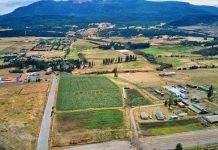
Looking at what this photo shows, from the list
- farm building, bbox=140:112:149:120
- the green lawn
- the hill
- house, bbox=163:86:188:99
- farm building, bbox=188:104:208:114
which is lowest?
farm building, bbox=140:112:149:120

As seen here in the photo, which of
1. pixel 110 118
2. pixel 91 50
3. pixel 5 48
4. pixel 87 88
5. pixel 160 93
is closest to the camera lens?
pixel 110 118

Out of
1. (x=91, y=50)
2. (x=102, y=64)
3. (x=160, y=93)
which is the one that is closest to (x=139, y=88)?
(x=160, y=93)

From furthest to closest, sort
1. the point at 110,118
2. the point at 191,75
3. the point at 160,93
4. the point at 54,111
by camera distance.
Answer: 1. the point at 191,75
2. the point at 160,93
3. the point at 54,111
4. the point at 110,118

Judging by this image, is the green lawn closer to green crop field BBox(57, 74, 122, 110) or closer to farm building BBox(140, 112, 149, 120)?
green crop field BBox(57, 74, 122, 110)

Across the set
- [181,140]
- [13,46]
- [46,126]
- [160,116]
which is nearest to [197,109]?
[160,116]

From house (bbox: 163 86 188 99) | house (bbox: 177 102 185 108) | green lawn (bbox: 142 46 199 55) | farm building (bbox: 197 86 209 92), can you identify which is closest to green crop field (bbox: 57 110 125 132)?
house (bbox: 177 102 185 108)

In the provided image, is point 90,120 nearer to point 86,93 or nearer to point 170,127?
point 170,127

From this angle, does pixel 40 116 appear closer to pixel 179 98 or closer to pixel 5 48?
pixel 179 98
